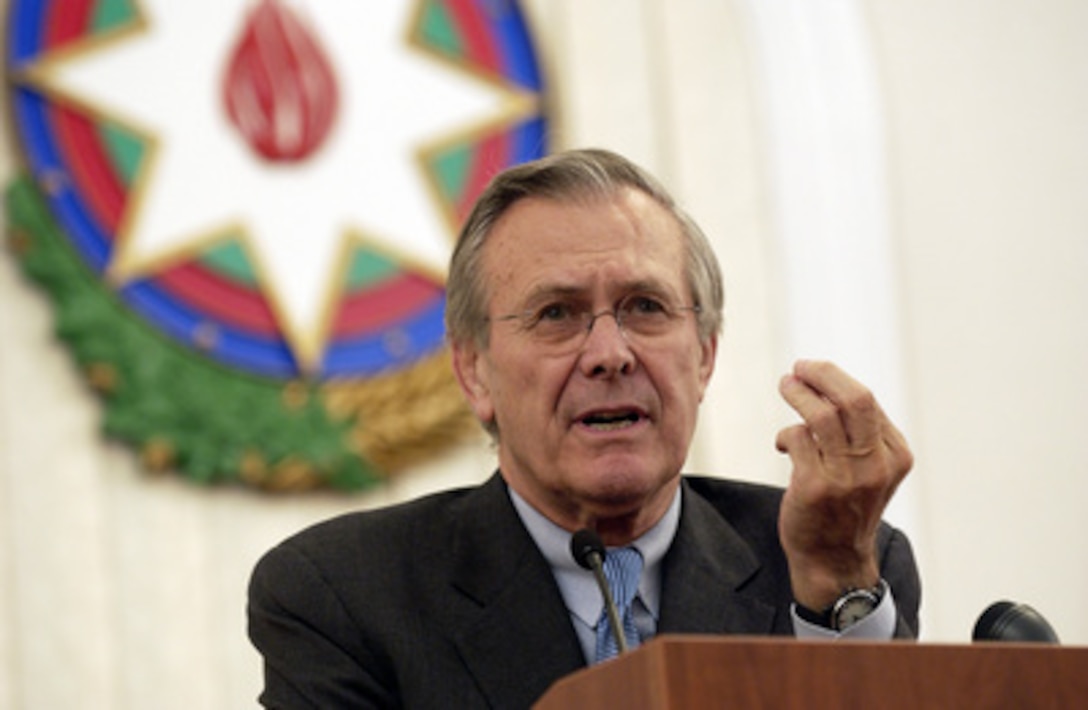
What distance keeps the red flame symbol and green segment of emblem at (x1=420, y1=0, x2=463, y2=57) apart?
1.00ft

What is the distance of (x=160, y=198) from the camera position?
14.6 feet

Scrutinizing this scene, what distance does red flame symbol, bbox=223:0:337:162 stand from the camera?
4535 millimetres

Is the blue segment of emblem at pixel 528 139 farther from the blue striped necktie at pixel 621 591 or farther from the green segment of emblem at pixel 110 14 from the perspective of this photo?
the blue striped necktie at pixel 621 591

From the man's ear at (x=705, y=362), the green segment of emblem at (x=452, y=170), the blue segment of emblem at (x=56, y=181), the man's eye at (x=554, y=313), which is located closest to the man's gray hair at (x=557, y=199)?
the man's ear at (x=705, y=362)

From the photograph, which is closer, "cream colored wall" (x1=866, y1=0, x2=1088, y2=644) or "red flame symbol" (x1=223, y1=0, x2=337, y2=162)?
"red flame symbol" (x1=223, y1=0, x2=337, y2=162)

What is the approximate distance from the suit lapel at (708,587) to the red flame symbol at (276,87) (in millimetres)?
2117

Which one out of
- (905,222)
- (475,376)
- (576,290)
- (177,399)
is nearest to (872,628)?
(576,290)

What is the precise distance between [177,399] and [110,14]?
0.90 metres

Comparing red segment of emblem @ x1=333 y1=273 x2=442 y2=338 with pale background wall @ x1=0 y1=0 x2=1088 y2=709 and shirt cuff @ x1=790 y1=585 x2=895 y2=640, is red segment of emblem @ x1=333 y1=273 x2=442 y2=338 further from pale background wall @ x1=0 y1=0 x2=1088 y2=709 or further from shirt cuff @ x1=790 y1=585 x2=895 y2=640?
shirt cuff @ x1=790 y1=585 x2=895 y2=640

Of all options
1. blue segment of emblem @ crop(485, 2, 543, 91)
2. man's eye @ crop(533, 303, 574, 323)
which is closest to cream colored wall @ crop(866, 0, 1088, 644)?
blue segment of emblem @ crop(485, 2, 543, 91)

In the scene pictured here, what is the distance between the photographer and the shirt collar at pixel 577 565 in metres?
2.62

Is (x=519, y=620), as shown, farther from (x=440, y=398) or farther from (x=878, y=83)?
(x=878, y=83)

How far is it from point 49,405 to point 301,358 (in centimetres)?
61

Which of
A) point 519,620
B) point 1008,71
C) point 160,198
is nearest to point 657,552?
point 519,620
